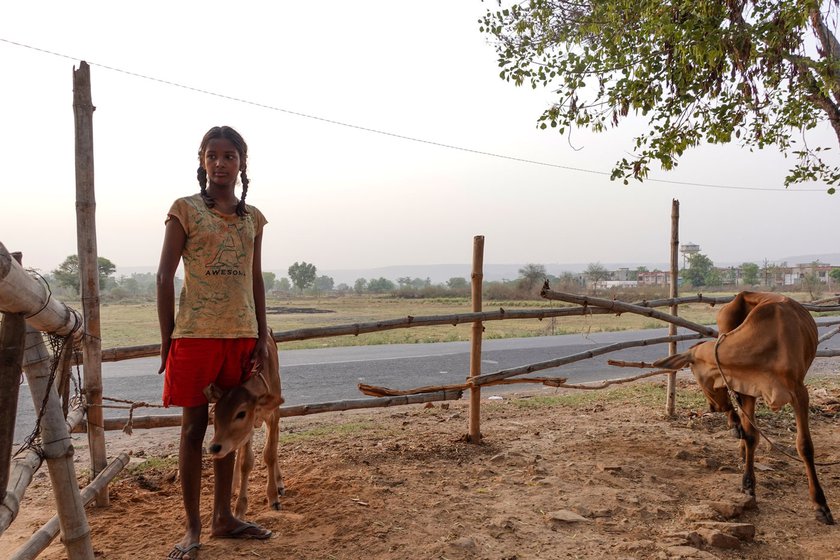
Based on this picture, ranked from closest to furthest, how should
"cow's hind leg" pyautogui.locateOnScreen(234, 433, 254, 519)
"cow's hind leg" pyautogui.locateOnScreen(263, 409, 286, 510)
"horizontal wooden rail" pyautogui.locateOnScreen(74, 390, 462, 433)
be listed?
"cow's hind leg" pyautogui.locateOnScreen(234, 433, 254, 519) → "cow's hind leg" pyautogui.locateOnScreen(263, 409, 286, 510) → "horizontal wooden rail" pyautogui.locateOnScreen(74, 390, 462, 433)

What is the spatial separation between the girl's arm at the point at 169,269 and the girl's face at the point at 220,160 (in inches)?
12.9

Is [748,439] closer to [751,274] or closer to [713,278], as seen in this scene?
[713,278]

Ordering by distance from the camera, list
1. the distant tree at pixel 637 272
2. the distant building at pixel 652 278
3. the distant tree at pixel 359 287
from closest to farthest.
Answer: the distant tree at pixel 359 287 → the distant building at pixel 652 278 → the distant tree at pixel 637 272

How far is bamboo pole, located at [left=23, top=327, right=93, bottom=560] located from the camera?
7.95 ft

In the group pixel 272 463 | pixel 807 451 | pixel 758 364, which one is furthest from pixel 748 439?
pixel 272 463

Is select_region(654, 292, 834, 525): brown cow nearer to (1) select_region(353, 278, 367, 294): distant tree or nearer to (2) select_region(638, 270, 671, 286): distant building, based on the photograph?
(1) select_region(353, 278, 367, 294): distant tree

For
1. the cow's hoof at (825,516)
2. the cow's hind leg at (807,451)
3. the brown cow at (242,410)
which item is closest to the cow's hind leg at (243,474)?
the brown cow at (242,410)

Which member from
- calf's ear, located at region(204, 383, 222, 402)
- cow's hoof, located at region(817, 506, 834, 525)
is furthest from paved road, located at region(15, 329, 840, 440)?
cow's hoof, located at region(817, 506, 834, 525)

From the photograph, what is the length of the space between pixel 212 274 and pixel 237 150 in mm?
665

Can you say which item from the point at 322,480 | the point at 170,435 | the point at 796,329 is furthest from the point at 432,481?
the point at 170,435

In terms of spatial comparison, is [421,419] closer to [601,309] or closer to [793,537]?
[601,309]

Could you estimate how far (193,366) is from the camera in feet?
10.6

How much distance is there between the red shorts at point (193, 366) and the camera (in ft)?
10.5

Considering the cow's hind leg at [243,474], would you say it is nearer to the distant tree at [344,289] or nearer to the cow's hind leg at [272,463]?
the cow's hind leg at [272,463]
